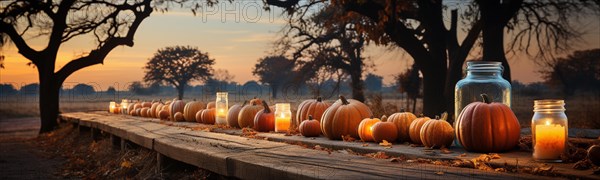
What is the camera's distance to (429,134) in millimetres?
3863

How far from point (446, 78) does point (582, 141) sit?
27.3ft

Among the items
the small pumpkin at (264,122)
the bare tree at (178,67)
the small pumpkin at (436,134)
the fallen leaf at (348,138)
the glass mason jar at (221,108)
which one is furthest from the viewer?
the bare tree at (178,67)

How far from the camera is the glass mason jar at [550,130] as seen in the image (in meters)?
3.21

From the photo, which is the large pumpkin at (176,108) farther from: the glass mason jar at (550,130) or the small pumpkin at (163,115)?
the glass mason jar at (550,130)

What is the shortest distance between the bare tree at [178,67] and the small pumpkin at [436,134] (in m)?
31.5

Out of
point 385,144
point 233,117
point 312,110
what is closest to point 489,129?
point 385,144

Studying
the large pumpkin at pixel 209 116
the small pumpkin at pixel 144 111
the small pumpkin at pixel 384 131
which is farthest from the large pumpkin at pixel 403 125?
the small pumpkin at pixel 144 111

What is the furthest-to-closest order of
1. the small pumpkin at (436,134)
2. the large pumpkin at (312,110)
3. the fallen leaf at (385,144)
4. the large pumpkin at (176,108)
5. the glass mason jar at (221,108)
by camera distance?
the large pumpkin at (176,108)
the glass mason jar at (221,108)
the large pumpkin at (312,110)
the fallen leaf at (385,144)
the small pumpkin at (436,134)

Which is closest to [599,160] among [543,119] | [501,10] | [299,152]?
[543,119]

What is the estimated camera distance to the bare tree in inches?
1384

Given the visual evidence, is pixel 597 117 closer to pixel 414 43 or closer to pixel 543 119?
pixel 414 43

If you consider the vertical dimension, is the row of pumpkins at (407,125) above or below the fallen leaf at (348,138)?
above

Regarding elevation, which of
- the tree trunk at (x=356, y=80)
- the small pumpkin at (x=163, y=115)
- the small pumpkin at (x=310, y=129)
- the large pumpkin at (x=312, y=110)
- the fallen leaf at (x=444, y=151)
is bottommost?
the small pumpkin at (x=163, y=115)

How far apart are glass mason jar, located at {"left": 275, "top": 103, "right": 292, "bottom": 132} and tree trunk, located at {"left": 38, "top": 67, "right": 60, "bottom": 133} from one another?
40.0ft
